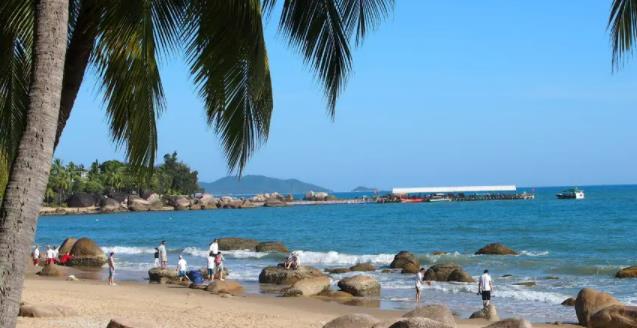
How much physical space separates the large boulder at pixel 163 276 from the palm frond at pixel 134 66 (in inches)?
887

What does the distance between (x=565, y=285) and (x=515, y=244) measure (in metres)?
24.0

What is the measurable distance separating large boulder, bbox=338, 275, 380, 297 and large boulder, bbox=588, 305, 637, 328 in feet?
27.7

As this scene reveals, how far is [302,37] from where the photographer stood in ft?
28.9

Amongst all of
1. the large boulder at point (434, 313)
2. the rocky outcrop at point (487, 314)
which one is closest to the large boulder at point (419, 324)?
the large boulder at point (434, 313)

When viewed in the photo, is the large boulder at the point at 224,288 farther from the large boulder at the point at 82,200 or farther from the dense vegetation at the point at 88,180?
the large boulder at the point at 82,200

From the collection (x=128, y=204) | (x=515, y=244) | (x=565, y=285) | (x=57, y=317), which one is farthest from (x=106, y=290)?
(x=128, y=204)

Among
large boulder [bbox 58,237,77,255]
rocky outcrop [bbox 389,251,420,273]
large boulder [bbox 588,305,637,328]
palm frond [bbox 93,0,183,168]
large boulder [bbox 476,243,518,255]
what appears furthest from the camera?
large boulder [bbox 476,243,518,255]

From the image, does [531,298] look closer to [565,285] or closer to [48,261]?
[565,285]

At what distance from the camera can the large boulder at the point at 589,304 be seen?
63.8 feet

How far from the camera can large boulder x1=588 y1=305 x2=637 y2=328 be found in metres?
17.3

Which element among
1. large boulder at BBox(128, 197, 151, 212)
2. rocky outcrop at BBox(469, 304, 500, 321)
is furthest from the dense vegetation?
rocky outcrop at BBox(469, 304, 500, 321)

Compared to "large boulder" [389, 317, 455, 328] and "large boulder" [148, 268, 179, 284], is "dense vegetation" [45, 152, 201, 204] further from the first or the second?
"large boulder" [389, 317, 455, 328]

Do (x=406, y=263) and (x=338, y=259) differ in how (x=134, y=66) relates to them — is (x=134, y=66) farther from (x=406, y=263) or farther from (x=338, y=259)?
(x=338, y=259)

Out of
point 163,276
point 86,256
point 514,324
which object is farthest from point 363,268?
point 514,324
